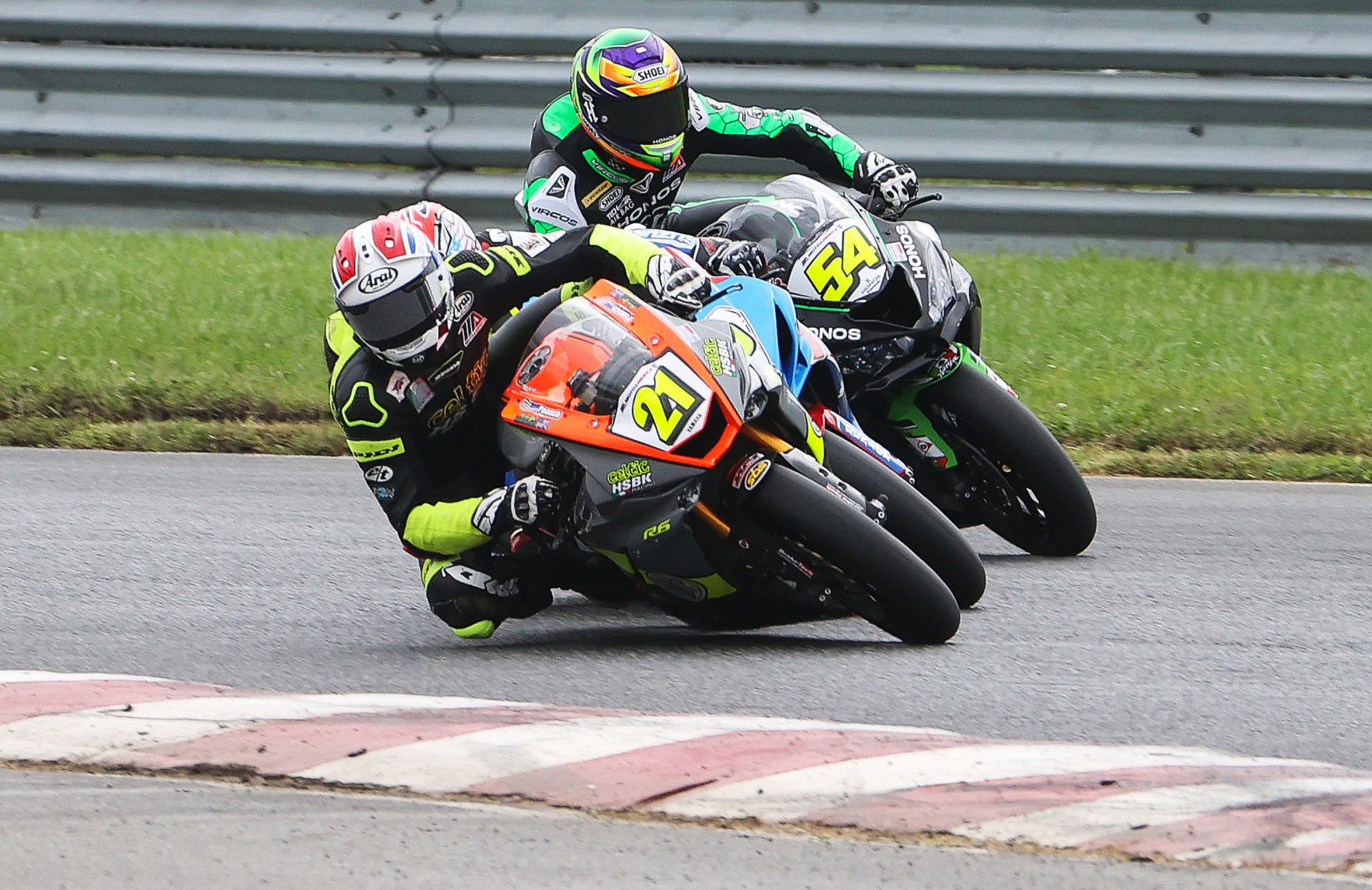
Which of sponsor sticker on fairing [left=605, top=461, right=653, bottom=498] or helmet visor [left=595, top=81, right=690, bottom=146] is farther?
helmet visor [left=595, top=81, right=690, bottom=146]

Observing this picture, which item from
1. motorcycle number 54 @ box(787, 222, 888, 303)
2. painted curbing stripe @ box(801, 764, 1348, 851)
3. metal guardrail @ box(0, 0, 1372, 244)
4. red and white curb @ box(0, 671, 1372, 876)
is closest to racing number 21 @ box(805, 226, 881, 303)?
motorcycle number 54 @ box(787, 222, 888, 303)

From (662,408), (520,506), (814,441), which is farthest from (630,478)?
(814,441)

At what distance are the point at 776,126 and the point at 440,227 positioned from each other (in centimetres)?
173

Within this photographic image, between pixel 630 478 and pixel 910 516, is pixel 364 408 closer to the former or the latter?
pixel 630 478

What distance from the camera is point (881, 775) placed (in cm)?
362

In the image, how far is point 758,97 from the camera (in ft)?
33.0

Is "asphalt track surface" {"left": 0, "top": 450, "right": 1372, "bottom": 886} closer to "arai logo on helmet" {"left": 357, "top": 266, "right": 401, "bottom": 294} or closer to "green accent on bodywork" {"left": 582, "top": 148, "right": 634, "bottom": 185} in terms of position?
"arai logo on helmet" {"left": 357, "top": 266, "right": 401, "bottom": 294}

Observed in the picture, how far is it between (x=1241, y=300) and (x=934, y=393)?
4.23 m

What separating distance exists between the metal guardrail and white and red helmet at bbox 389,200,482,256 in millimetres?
5008

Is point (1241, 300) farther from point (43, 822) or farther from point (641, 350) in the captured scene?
point (43, 822)

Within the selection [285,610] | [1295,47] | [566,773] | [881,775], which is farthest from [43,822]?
[1295,47]

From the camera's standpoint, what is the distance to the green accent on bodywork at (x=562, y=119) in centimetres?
636

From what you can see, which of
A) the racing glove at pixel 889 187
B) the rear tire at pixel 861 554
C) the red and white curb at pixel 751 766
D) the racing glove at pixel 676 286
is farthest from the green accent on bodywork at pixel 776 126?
the red and white curb at pixel 751 766

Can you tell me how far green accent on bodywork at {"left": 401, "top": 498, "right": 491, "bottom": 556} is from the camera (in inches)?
196
